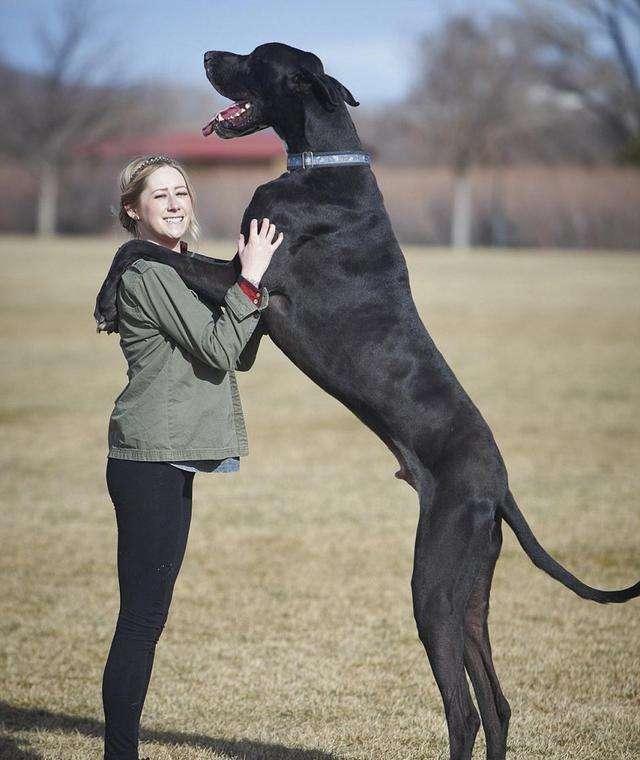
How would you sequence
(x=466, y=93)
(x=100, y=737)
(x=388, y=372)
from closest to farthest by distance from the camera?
(x=388, y=372) → (x=100, y=737) → (x=466, y=93)

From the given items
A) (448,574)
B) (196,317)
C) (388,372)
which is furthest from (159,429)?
(448,574)

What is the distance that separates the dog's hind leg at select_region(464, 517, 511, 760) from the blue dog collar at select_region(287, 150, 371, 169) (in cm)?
134

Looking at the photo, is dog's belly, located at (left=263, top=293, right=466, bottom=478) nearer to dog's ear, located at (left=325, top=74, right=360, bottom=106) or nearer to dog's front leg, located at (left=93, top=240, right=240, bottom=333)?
dog's front leg, located at (left=93, top=240, right=240, bottom=333)

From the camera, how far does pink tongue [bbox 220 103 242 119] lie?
346 cm

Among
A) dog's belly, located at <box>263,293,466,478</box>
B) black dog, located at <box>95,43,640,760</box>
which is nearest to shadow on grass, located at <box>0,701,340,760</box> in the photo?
black dog, located at <box>95,43,640,760</box>

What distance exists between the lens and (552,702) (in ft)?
14.5

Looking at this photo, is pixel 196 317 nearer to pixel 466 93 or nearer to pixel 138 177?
pixel 138 177

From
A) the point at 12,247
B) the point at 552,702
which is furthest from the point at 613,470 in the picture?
the point at 12,247

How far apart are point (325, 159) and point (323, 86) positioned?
23 cm

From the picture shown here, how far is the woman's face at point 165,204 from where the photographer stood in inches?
133

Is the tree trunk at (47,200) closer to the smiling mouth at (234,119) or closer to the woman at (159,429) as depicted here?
the smiling mouth at (234,119)

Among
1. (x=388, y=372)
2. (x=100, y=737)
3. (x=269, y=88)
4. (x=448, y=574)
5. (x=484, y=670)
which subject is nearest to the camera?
(x=448, y=574)

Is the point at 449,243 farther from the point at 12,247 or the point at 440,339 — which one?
the point at 440,339

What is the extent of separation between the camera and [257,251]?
123 inches
